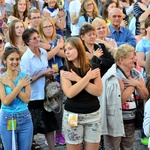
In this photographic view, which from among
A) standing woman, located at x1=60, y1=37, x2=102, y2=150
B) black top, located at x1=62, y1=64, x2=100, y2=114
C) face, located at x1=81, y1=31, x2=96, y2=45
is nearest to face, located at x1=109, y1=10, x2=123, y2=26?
face, located at x1=81, y1=31, x2=96, y2=45

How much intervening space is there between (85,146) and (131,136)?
722 millimetres

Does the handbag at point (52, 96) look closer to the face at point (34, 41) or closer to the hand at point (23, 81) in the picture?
the face at point (34, 41)

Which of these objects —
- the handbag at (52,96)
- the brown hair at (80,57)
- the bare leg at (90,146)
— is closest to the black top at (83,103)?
the brown hair at (80,57)

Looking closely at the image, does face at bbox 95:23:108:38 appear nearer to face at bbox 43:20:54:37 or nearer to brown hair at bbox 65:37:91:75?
face at bbox 43:20:54:37

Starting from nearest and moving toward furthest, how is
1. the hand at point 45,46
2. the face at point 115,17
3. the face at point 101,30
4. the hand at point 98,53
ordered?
the hand at point 98,53, the hand at point 45,46, the face at point 101,30, the face at point 115,17

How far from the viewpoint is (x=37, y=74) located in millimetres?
4785

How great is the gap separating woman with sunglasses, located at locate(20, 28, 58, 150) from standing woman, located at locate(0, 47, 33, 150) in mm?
575

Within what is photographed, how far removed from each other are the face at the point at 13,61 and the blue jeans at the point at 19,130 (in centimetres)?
51

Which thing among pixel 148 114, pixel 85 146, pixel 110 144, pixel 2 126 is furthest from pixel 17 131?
pixel 148 114

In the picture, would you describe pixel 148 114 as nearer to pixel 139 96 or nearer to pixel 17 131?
pixel 139 96

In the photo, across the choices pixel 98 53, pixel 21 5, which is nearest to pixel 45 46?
pixel 98 53

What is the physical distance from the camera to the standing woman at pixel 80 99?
155 inches

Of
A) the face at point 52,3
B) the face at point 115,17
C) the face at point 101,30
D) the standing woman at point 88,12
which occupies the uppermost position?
the face at point 52,3

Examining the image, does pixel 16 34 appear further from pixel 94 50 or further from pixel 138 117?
pixel 138 117
